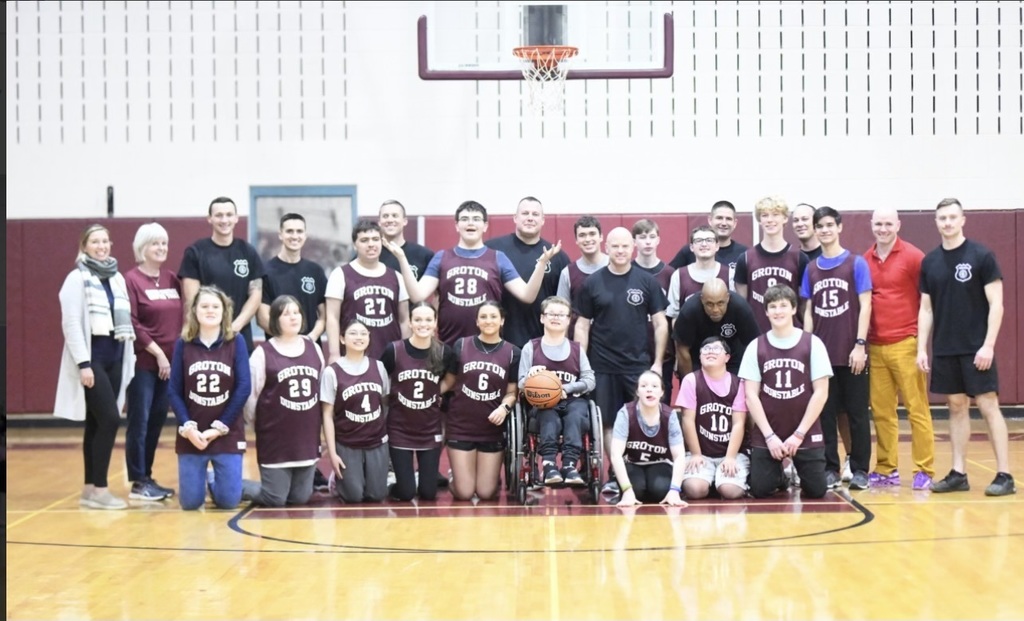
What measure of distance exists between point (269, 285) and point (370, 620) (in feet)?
11.5

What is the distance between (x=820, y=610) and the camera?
182 inches

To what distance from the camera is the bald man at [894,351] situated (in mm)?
7469

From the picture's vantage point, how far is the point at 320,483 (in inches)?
314

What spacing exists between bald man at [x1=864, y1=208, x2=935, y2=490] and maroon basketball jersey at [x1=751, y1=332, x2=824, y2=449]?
65 centimetres

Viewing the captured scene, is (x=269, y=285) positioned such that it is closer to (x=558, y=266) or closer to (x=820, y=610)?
(x=558, y=266)

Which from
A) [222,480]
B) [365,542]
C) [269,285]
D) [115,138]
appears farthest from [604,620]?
[115,138]

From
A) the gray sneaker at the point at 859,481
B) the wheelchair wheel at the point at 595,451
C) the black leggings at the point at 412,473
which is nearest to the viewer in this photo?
the wheelchair wheel at the point at 595,451

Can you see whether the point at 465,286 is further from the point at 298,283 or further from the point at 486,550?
the point at 486,550

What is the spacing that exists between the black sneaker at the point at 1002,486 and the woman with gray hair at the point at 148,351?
4.81m

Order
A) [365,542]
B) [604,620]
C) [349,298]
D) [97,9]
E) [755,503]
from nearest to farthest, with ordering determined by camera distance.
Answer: [604,620], [365,542], [755,503], [349,298], [97,9]

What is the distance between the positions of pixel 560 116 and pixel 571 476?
17.1ft

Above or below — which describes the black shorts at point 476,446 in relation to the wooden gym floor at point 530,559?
above

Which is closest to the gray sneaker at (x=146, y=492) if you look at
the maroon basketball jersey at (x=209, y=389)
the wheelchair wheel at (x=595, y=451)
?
the maroon basketball jersey at (x=209, y=389)

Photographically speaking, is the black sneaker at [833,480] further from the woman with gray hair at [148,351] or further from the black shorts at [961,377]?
the woman with gray hair at [148,351]
